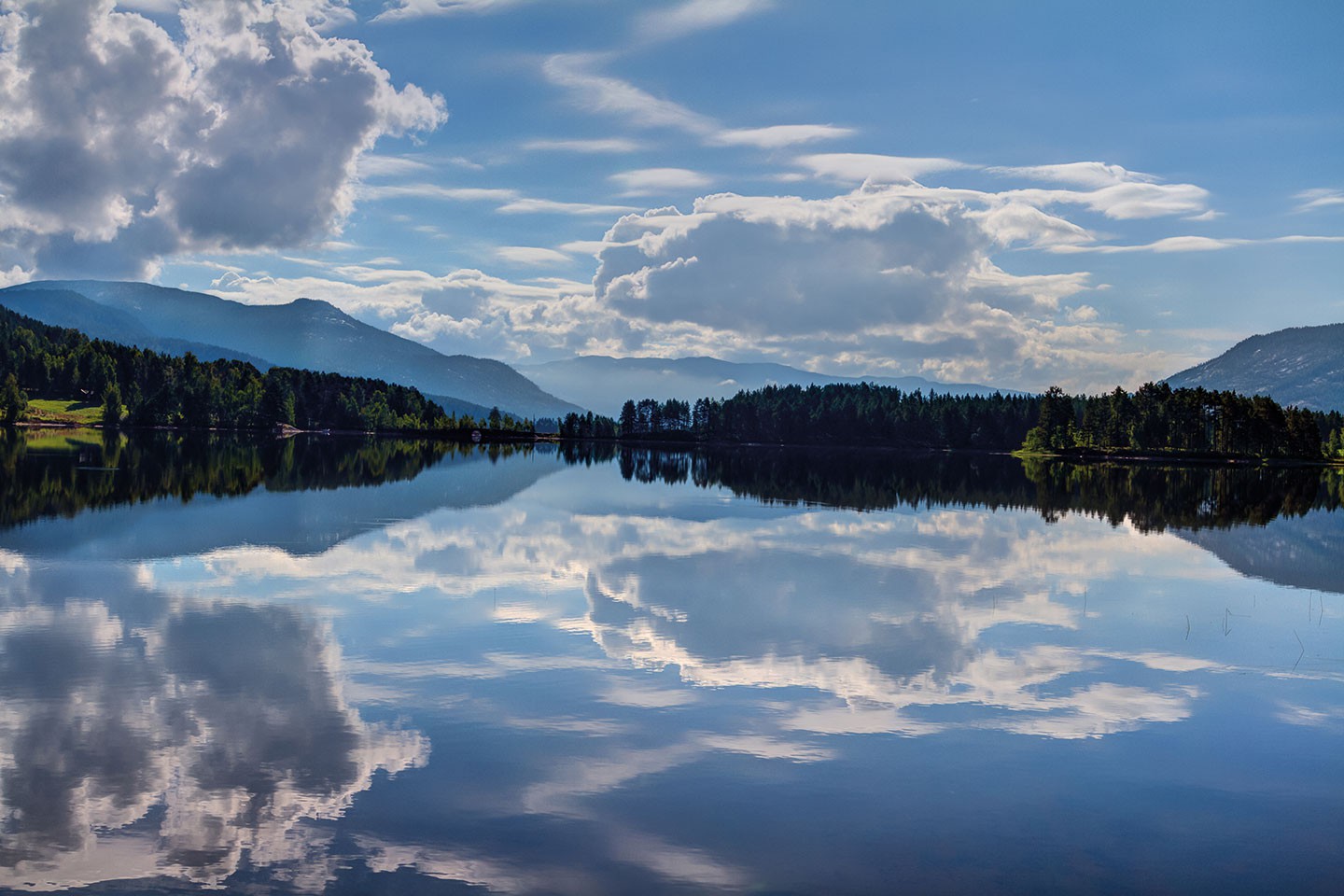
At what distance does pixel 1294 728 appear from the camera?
26094 mm

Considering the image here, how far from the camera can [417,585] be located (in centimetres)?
4353

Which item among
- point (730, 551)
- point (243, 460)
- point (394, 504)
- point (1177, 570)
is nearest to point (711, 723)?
point (730, 551)

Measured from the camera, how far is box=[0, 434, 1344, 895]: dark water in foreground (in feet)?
56.4

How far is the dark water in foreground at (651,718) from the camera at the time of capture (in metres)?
17.2

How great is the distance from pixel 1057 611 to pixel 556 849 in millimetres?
30939

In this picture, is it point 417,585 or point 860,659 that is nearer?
point 860,659

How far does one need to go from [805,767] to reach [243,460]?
138 metres

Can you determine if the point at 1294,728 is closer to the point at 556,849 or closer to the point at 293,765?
the point at 556,849

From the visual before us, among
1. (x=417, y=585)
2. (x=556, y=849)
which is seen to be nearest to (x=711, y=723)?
(x=556, y=849)

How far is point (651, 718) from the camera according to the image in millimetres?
25062

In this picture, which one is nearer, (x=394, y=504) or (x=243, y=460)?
Answer: (x=394, y=504)

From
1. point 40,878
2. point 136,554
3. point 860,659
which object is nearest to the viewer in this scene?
point 40,878

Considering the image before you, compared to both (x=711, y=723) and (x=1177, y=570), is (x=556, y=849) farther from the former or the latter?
(x=1177, y=570)

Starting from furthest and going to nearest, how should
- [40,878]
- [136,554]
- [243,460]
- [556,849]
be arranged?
[243,460], [136,554], [556,849], [40,878]
